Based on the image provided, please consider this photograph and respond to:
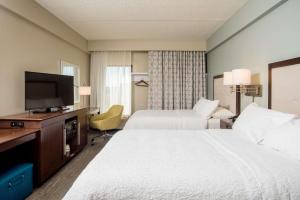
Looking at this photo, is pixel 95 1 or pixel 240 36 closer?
pixel 95 1

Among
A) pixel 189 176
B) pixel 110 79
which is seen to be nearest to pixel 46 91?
pixel 189 176

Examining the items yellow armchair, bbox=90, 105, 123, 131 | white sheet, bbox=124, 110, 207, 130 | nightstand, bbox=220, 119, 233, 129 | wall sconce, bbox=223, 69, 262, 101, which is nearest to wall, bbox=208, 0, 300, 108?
wall sconce, bbox=223, 69, 262, 101

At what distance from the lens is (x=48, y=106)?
10.8ft

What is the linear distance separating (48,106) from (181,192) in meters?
2.77

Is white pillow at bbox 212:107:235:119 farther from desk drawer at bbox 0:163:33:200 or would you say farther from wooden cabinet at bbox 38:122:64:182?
desk drawer at bbox 0:163:33:200

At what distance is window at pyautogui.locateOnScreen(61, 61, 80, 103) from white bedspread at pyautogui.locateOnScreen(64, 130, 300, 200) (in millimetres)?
3335

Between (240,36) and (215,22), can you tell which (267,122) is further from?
(215,22)

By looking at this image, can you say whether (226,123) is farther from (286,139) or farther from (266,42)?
(286,139)

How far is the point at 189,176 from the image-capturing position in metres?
1.29

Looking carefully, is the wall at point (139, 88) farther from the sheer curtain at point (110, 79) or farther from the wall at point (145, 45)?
the wall at point (145, 45)

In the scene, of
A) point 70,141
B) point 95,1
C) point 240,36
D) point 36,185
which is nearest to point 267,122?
point 240,36

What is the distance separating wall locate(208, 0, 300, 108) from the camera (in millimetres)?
2383

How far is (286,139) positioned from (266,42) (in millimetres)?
1758

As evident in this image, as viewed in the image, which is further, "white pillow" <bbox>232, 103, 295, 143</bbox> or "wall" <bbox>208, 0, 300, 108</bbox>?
"wall" <bbox>208, 0, 300, 108</bbox>
